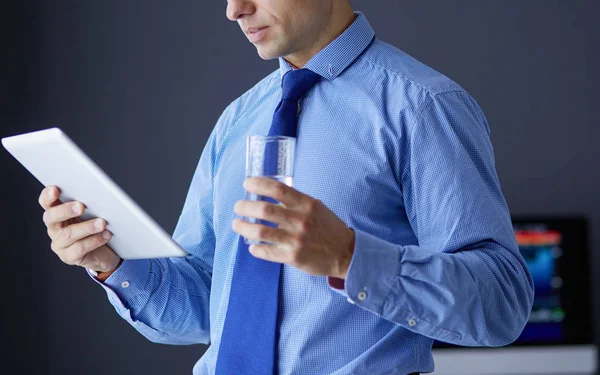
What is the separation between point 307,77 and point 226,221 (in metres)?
0.31

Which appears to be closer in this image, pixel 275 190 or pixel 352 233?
pixel 275 190

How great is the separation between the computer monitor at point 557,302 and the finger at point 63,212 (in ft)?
8.98

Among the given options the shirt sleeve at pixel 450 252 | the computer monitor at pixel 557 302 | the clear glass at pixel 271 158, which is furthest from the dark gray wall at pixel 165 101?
the clear glass at pixel 271 158

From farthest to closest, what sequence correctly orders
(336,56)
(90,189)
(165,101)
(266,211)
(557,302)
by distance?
(165,101), (557,302), (336,56), (90,189), (266,211)

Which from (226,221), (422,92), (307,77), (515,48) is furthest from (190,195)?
(515,48)

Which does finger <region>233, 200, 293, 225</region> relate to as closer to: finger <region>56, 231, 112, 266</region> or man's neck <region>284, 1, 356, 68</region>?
finger <region>56, 231, 112, 266</region>

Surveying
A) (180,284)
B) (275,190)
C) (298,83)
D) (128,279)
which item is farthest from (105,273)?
(275,190)

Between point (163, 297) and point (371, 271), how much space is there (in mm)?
609

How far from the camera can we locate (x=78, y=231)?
1303mm

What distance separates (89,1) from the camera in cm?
382

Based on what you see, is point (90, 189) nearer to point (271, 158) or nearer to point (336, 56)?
point (271, 158)

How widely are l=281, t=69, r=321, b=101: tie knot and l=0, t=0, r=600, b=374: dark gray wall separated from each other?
2431 mm

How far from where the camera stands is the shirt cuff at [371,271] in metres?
1.10

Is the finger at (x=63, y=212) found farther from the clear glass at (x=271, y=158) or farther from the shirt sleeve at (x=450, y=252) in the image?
the shirt sleeve at (x=450, y=252)
